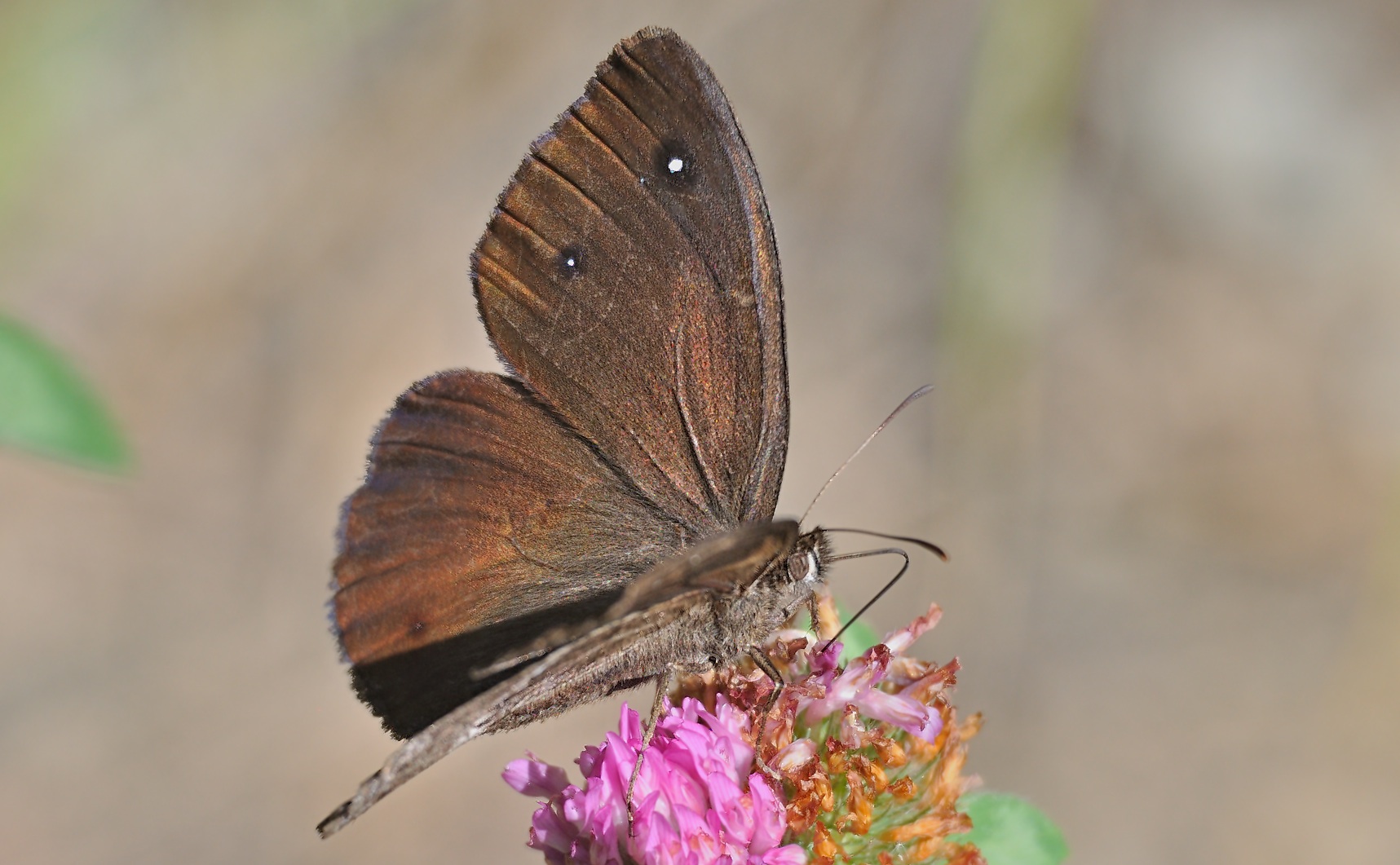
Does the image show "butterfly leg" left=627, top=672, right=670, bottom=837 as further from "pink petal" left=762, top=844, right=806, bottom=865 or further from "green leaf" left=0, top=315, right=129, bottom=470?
"green leaf" left=0, top=315, right=129, bottom=470

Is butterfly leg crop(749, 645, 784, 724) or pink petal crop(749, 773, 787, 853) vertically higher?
butterfly leg crop(749, 645, 784, 724)

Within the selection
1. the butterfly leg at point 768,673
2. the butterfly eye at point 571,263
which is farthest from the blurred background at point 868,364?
the butterfly eye at point 571,263

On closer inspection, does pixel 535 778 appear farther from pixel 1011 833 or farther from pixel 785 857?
pixel 1011 833

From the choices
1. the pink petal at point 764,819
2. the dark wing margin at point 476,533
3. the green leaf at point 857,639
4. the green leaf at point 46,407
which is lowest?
the pink petal at point 764,819

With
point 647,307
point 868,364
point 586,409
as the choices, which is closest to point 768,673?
point 586,409

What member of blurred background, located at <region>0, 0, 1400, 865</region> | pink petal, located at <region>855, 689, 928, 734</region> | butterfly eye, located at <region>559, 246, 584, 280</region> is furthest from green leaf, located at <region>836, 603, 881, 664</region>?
blurred background, located at <region>0, 0, 1400, 865</region>

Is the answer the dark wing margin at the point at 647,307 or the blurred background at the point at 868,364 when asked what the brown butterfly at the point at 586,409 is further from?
the blurred background at the point at 868,364
